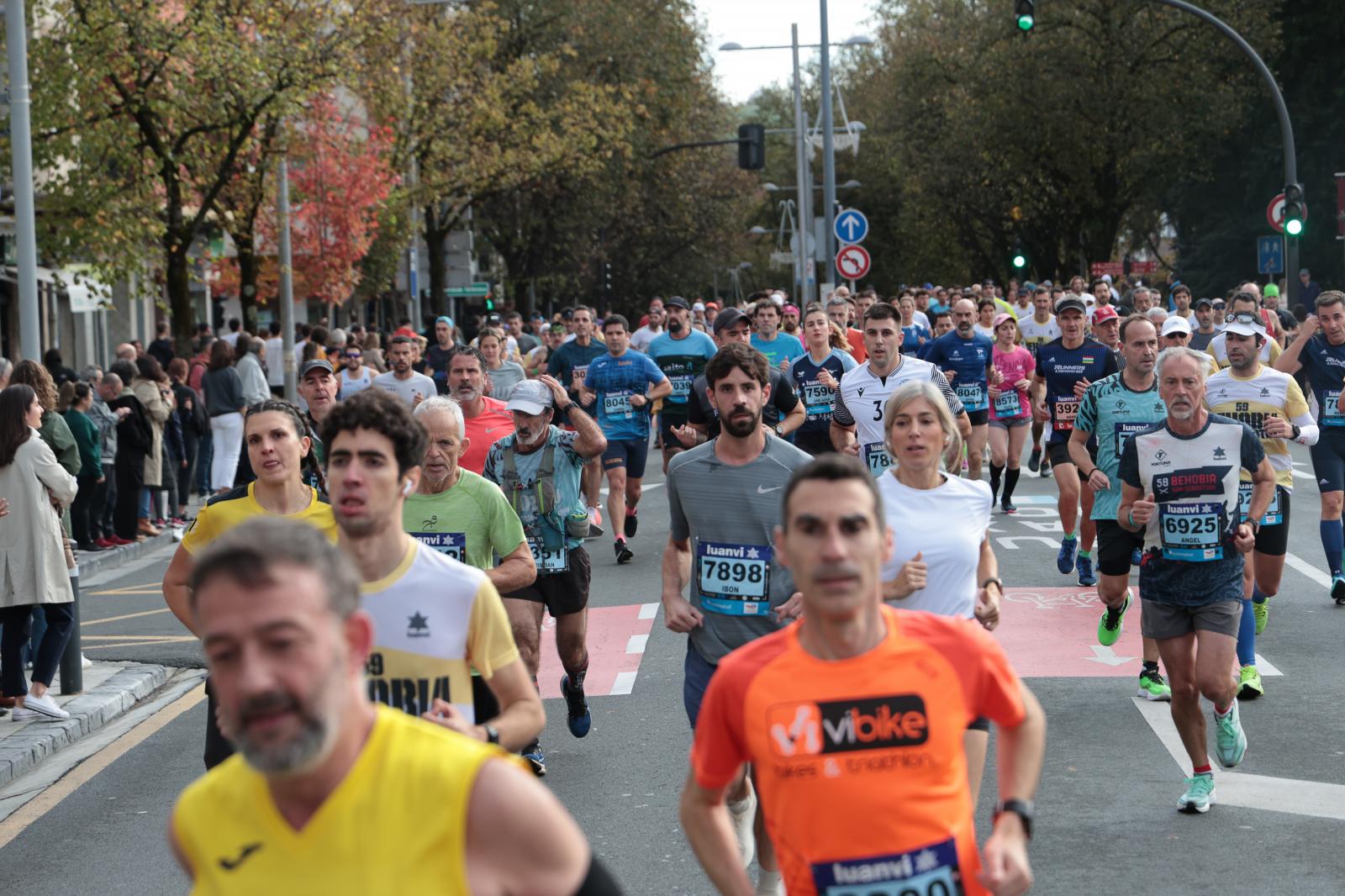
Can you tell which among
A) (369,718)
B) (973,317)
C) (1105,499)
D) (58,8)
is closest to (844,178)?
(58,8)

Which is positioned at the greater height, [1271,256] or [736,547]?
[1271,256]

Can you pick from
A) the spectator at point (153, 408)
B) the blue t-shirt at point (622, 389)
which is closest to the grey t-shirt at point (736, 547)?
the blue t-shirt at point (622, 389)

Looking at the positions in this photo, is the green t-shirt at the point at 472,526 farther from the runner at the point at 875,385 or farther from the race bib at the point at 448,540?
the runner at the point at 875,385

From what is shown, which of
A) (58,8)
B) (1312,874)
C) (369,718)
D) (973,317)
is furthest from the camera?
(58,8)

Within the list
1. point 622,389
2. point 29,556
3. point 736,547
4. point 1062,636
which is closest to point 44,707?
point 29,556

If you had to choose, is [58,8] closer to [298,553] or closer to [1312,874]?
[1312,874]

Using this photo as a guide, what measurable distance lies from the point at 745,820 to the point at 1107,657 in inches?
187

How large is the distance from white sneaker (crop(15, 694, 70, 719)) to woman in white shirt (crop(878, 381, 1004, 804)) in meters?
5.66

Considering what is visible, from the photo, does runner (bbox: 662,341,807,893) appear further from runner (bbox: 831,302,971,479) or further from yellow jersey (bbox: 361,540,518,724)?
runner (bbox: 831,302,971,479)

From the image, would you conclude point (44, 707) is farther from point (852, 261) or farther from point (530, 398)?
point (852, 261)

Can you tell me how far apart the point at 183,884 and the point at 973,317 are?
37.2 ft

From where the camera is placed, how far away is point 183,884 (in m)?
6.82

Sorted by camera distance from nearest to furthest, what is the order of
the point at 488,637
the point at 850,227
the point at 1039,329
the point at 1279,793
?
the point at 488,637 < the point at 1279,793 < the point at 1039,329 < the point at 850,227

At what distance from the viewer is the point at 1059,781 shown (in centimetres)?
786
